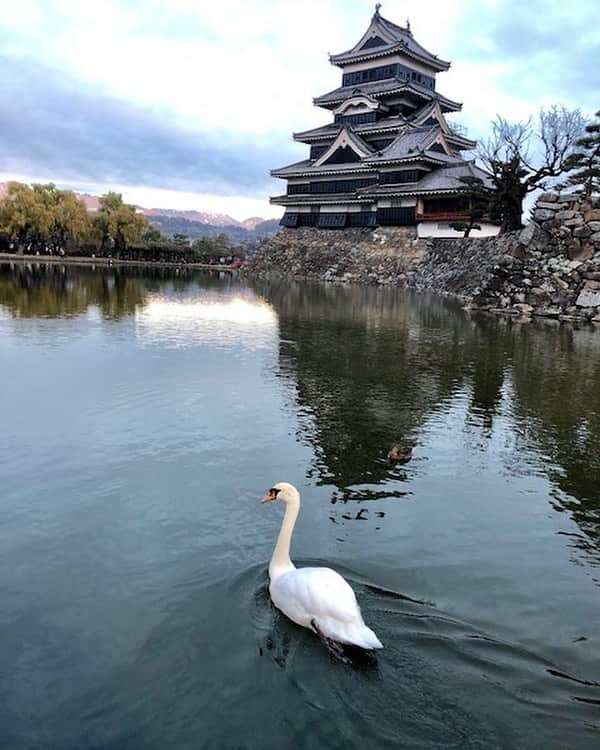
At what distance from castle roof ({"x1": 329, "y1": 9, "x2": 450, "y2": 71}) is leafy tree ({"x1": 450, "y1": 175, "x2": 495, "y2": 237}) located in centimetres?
1950

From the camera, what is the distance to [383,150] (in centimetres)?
5112

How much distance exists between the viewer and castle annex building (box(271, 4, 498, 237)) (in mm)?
47969

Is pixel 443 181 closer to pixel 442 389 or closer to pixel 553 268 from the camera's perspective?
pixel 553 268

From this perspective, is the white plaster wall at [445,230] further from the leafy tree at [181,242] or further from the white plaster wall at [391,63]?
the leafy tree at [181,242]

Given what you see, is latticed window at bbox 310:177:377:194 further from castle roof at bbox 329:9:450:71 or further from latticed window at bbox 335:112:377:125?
castle roof at bbox 329:9:450:71

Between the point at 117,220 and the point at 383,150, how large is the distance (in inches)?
1211

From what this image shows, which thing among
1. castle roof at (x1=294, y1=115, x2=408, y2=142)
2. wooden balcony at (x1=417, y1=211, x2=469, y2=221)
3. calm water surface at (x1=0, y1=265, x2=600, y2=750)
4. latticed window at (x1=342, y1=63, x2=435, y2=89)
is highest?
latticed window at (x1=342, y1=63, x2=435, y2=89)

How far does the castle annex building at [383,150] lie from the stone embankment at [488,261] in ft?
6.50

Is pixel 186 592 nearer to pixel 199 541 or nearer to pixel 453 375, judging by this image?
pixel 199 541

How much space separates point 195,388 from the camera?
12422mm

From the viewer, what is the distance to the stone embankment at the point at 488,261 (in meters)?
27.5

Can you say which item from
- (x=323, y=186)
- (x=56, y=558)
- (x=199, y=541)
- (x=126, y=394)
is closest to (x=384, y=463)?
(x=199, y=541)

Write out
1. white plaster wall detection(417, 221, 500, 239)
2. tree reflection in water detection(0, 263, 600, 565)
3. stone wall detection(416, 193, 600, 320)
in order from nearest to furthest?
tree reflection in water detection(0, 263, 600, 565) < stone wall detection(416, 193, 600, 320) < white plaster wall detection(417, 221, 500, 239)

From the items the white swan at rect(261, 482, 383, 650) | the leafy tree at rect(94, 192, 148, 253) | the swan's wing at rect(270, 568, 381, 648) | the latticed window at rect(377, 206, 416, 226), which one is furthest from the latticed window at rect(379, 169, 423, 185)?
the swan's wing at rect(270, 568, 381, 648)
